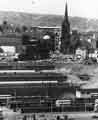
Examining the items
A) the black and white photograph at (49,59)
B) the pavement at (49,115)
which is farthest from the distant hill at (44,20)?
the pavement at (49,115)

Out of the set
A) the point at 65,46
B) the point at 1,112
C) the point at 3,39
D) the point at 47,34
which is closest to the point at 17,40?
the point at 3,39

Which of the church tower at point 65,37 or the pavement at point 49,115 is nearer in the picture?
the pavement at point 49,115

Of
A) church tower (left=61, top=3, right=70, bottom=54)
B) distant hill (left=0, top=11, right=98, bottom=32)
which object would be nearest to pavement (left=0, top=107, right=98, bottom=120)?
church tower (left=61, top=3, right=70, bottom=54)

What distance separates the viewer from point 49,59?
160 inches

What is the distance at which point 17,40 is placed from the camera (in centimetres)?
399

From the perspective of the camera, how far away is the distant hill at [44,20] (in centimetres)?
397

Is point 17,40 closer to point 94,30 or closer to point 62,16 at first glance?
point 62,16

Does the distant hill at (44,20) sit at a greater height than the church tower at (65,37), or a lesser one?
greater

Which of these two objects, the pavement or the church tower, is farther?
the church tower

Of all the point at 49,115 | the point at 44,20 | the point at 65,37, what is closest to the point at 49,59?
the point at 65,37

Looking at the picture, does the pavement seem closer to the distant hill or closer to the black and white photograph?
the black and white photograph

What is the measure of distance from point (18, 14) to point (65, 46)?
94cm

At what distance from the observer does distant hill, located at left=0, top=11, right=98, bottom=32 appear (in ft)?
13.0

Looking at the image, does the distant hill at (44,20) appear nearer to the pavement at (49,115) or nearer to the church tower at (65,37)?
the church tower at (65,37)
